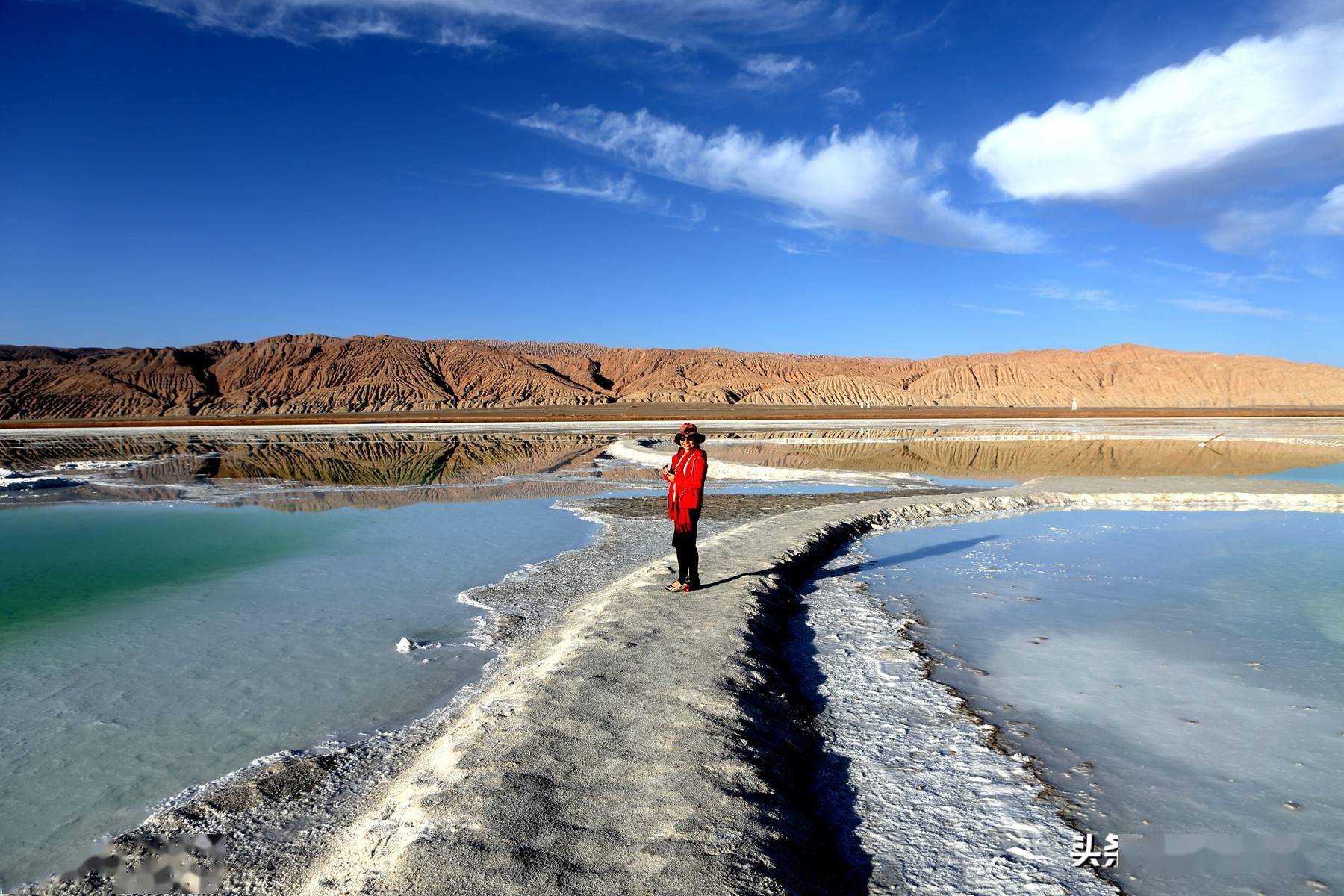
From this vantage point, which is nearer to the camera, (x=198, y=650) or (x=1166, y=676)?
(x=1166, y=676)

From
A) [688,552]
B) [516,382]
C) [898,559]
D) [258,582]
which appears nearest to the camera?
[688,552]

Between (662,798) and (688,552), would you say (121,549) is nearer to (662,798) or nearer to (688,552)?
(688,552)

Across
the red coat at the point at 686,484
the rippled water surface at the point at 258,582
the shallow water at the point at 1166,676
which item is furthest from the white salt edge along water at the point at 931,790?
the red coat at the point at 686,484

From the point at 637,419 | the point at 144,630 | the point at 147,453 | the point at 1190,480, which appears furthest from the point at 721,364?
the point at 144,630

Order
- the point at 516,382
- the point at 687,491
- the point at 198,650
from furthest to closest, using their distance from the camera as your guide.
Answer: the point at 516,382, the point at 687,491, the point at 198,650

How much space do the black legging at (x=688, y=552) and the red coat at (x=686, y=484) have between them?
0.04 metres

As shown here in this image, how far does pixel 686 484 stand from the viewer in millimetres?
7180

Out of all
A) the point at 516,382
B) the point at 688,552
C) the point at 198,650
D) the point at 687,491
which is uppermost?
the point at 516,382

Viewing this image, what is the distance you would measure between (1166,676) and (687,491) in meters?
3.64

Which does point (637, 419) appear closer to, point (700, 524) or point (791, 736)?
point (700, 524)

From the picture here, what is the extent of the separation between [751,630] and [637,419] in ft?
160

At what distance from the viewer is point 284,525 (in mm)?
12844

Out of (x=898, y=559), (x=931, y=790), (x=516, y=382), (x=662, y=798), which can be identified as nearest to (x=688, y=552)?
(x=931, y=790)

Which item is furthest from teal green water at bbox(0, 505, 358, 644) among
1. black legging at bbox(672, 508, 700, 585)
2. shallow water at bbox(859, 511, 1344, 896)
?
shallow water at bbox(859, 511, 1344, 896)
